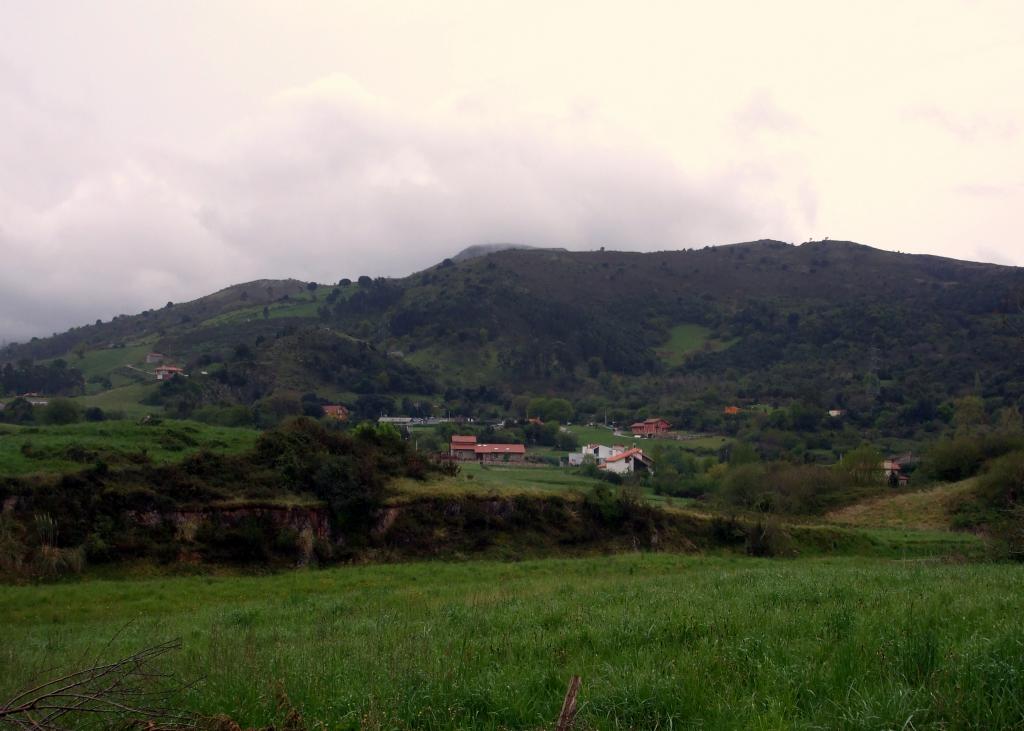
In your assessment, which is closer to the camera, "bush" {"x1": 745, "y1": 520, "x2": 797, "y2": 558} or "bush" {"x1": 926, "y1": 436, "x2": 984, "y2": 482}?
"bush" {"x1": 745, "y1": 520, "x2": 797, "y2": 558}

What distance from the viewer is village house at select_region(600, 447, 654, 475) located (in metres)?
64.0

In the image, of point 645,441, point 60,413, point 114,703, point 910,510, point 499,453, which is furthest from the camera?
point 645,441

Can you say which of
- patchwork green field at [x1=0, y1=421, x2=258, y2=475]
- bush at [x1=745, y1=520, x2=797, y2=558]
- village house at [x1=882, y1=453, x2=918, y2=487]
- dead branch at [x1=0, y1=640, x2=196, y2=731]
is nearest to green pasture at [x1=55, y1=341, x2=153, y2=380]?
patchwork green field at [x1=0, y1=421, x2=258, y2=475]

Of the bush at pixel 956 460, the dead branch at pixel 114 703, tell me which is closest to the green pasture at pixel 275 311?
the bush at pixel 956 460

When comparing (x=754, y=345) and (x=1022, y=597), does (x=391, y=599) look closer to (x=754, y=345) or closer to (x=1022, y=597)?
(x=1022, y=597)

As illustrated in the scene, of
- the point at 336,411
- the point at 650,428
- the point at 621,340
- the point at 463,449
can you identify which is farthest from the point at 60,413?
the point at 621,340

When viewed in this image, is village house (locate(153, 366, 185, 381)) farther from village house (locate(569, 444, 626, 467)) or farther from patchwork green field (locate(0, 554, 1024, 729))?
patchwork green field (locate(0, 554, 1024, 729))

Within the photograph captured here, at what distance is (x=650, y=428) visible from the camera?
311 ft

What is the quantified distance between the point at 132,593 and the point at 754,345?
126 meters

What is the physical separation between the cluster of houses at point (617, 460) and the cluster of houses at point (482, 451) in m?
5.62

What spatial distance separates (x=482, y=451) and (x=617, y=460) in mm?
12453

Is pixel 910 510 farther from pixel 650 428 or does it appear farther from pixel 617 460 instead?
pixel 650 428

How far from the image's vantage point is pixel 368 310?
470ft

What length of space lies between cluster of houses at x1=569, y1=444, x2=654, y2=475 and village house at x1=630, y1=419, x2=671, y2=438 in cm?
2197
